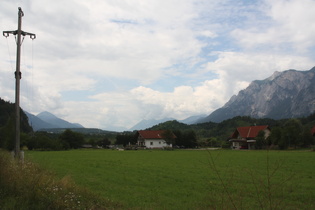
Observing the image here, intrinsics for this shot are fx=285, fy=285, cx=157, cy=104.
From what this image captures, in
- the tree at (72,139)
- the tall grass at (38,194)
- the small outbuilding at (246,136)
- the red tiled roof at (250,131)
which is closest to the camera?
the tall grass at (38,194)

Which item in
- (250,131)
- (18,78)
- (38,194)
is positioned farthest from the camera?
(250,131)

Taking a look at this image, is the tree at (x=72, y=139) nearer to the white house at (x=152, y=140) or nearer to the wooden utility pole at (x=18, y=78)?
the white house at (x=152, y=140)

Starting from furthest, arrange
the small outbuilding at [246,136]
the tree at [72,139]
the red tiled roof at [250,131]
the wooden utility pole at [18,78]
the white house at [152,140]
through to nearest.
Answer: the white house at [152,140]
the tree at [72,139]
the red tiled roof at [250,131]
the small outbuilding at [246,136]
the wooden utility pole at [18,78]

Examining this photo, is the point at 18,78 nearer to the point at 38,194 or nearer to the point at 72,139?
the point at 38,194

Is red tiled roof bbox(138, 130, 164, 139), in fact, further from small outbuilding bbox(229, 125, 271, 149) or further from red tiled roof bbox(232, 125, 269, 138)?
red tiled roof bbox(232, 125, 269, 138)

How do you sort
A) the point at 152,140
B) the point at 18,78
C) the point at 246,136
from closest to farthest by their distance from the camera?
1. the point at 18,78
2. the point at 246,136
3. the point at 152,140

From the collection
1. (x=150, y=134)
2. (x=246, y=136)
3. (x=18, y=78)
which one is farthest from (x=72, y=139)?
(x=18, y=78)

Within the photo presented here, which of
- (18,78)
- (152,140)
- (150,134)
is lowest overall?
(152,140)

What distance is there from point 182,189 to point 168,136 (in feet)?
216

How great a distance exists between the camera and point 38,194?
24.3 feet

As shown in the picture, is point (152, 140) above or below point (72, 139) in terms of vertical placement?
below

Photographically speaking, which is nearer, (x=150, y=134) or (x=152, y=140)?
(x=152, y=140)

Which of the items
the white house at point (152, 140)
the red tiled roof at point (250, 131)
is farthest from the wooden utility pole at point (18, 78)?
the white house at point (152, 140)

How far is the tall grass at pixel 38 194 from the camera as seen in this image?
7005mm
